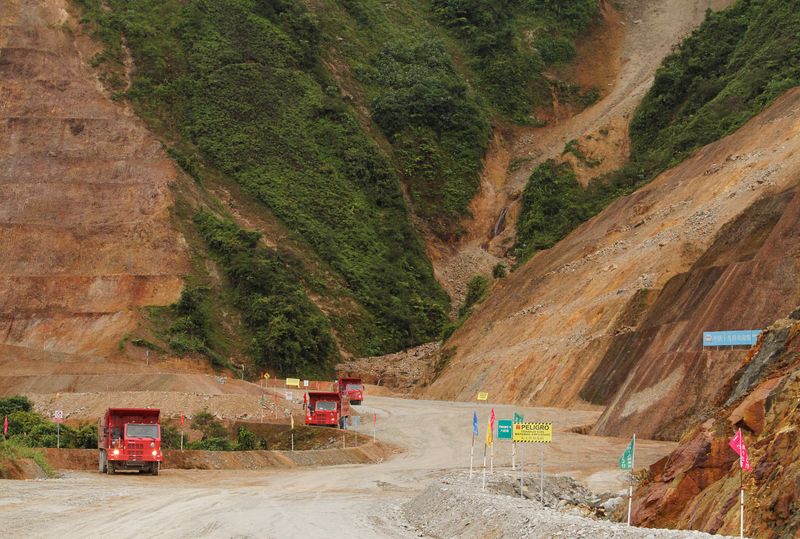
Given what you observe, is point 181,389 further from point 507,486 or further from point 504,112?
point 504,112

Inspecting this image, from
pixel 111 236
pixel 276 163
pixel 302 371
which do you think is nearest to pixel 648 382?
pixel 302 371

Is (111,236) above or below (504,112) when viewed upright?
below

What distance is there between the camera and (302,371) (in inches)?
3187

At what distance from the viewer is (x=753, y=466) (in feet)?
66.1

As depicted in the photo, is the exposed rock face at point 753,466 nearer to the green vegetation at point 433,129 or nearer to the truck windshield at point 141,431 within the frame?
the truck windshield at point 141,431

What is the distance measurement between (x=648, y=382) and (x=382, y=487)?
Result: 45.6ft

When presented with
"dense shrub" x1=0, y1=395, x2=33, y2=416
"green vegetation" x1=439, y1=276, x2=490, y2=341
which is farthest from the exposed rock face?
"green vegetation" x1=439, y1=276, x2=490, y2=341

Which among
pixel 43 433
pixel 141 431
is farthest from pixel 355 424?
pixel 141 431

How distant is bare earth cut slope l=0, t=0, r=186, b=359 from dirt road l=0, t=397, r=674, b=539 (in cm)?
3021

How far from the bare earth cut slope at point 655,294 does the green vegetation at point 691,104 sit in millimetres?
8464

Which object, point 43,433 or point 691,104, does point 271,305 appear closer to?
point 43,433

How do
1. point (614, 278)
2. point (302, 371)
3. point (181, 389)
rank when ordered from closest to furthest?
point (181, 389) < point (614, 278) < point (302, 371)

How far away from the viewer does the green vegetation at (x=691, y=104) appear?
83.6 metres

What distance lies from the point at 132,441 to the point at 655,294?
3045cm
